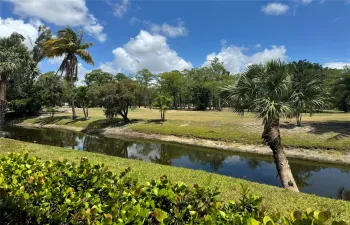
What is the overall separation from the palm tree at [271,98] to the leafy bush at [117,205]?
20.7 ft

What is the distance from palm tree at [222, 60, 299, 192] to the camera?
28.0 feet

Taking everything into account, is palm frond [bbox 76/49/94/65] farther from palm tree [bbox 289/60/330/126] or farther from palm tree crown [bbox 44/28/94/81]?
palm tree [bbox 289/60/330/126]

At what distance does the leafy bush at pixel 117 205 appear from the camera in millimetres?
2137

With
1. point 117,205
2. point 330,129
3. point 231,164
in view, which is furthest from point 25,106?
point 117,205

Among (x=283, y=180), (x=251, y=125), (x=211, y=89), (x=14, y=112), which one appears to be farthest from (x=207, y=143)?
(x=211, y=89)

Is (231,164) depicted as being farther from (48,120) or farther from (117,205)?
(48,120)

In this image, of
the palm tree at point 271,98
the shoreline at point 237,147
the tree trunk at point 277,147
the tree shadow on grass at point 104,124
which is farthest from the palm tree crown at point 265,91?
the tree shadow on grass at point 104,124

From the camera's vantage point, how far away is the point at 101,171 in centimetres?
367

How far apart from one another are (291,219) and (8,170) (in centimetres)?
379

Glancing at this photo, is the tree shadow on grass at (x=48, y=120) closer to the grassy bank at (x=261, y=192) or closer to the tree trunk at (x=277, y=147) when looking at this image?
the grassy bank at (x=261, y=192)

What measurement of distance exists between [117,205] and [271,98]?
7740 millimetres

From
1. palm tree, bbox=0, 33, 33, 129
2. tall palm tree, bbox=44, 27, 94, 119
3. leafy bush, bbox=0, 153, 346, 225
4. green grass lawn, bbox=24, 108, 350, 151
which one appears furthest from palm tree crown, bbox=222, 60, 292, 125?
tall palm tree, bbox=44, 27, 94, 119

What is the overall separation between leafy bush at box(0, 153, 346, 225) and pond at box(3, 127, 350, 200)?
32.1 ft

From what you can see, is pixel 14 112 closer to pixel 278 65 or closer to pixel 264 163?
pixel 264 163
